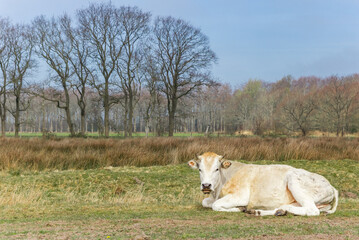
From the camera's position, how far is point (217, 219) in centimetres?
604

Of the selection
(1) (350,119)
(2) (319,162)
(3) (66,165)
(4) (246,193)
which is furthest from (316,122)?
(4) (246,193)

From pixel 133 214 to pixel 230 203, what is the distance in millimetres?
1803

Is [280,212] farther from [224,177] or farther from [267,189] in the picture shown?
[224,177]

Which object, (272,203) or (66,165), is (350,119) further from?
(272,203)

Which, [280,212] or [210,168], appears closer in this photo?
[280,212]

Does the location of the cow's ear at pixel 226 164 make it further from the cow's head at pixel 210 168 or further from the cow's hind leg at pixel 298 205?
the cow's hind leg at pixel 298 205

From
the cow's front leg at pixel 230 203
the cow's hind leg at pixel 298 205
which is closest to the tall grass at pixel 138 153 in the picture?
the cow's front leg at pixel 230 203

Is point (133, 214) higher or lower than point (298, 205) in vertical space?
lower

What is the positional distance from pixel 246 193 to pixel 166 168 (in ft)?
26.4

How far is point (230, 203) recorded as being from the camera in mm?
6883

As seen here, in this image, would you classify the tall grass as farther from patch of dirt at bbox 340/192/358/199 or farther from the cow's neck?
the cow's neck

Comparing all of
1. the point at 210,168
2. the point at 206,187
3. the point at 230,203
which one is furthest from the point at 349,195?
the point at 206,187

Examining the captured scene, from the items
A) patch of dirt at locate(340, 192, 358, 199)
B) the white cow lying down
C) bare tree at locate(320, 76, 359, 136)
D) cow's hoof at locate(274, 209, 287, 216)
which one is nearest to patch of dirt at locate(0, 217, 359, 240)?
cow's hoof at locate(274, 209, 287, 216)

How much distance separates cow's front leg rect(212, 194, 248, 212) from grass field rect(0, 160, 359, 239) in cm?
26
